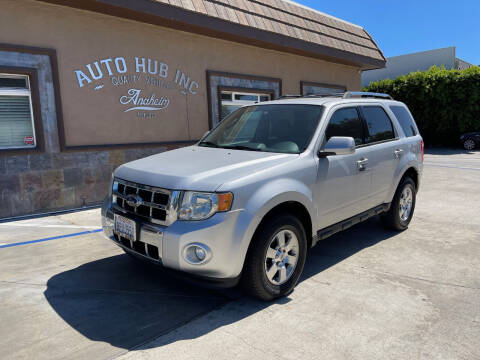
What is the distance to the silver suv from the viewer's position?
310 centimetres

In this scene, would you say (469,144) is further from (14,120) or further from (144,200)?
(144,200)

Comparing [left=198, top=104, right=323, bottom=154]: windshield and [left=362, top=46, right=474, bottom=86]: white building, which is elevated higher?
[left=362, top=46, right=474, bottom=86]: white building

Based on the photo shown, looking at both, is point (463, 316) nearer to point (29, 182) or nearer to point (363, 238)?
point (363, 238)

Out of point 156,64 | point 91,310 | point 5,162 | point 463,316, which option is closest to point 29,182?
point 5,162

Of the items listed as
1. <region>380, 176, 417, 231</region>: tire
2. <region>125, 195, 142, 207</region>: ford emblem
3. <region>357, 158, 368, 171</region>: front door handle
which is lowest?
<region>380, 176, 417, 231</region>: tire

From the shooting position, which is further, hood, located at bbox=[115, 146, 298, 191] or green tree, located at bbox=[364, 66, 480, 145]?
green tree, located at bbox=[364, 66, 480, 145]

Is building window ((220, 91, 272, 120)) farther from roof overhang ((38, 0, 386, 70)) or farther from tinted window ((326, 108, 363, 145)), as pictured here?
tinted window ((326, 108, 363, 145))

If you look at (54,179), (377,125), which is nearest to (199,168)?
(377,125)

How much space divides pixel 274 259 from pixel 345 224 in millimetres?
1300

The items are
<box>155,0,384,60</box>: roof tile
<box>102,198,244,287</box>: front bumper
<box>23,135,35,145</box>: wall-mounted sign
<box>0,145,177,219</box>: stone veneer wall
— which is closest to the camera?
<box>102,198,244,287</box>: front bumper

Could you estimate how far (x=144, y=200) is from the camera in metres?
3.40

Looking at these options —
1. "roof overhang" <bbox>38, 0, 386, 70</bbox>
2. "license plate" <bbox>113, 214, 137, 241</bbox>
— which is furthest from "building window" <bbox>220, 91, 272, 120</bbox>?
"license plate" <bbox>113, 214, 137, 241</bbox>

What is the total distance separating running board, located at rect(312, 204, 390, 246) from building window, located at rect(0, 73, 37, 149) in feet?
19.0

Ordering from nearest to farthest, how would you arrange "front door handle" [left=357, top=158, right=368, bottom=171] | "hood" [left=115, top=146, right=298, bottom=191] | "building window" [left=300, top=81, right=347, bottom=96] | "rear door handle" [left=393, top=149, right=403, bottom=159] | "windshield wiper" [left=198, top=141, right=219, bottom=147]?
"hood" [left=115, top=146, right=298, bottom=191] < "front door handle" [left=357, top=158, right=368, bottom=171] < "windshield wiper" [left=198, top=141, right=219, bottom=147] < "rear door handle" [left=393, top=149, right=403, bottom=159] < "building window" [left=300, top=81, right=347, bottom=96]
